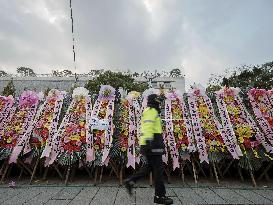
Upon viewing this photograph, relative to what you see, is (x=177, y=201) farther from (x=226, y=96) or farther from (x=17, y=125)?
(x=17, y=125)

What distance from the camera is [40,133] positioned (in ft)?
26.7

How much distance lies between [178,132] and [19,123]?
4.51 metres

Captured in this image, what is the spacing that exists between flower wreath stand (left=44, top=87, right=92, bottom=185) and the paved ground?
1.89ft

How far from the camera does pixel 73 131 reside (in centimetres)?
806

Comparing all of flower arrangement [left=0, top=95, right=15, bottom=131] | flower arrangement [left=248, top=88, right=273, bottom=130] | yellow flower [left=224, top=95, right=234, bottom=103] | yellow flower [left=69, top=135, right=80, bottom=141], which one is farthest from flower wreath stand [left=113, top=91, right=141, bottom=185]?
flower arrangement [left=248, top=88, right=273, bottom=130]

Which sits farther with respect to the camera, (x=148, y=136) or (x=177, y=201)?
(x=177, y=201)

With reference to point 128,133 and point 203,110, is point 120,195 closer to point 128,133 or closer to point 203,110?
point 128,133

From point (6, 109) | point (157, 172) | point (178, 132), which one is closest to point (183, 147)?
point (178, 132)

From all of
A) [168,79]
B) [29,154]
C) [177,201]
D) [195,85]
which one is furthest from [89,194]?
[168,79]

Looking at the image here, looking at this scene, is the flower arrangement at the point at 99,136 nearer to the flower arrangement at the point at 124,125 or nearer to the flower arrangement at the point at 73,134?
the flower arrangement at the point at 73,134

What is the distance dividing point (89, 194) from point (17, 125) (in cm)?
350

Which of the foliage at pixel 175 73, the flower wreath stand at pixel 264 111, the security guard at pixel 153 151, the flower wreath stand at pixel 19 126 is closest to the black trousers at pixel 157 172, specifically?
the security guard at pixel 153 151

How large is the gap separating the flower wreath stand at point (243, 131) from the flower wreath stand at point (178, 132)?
1.07 m

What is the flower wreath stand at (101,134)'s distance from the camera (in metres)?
7.58
